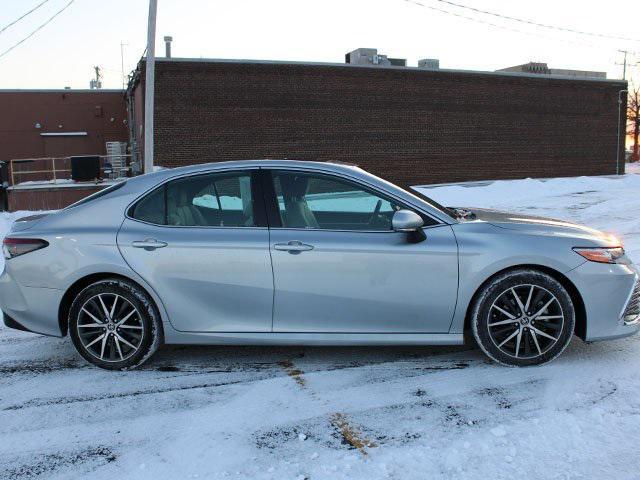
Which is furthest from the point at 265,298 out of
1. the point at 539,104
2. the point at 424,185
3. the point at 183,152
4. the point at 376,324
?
the point at 539,104

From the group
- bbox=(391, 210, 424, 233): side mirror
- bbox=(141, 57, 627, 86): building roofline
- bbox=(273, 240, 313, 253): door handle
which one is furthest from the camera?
bbox=(141, 57, 627, 86): building roofline

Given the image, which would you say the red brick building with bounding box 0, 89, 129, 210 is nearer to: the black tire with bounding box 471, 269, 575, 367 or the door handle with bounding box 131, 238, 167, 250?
the door handle with bounding box 131, 238, 167, 250

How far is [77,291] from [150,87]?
1179 centimetres

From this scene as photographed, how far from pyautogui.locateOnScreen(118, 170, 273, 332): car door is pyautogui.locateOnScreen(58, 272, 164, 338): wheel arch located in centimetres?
11

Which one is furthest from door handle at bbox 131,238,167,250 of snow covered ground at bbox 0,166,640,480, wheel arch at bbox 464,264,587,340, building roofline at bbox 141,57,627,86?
building roofline at bbox 141,57,627,86

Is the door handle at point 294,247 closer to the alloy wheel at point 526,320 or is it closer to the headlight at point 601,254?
the alloy wheel at point 526,320

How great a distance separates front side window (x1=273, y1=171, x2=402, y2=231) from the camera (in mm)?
4656

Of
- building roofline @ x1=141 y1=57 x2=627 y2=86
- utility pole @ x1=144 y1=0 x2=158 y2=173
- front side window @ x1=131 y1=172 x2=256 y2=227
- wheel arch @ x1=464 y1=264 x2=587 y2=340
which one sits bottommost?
wheel arch @ x1=464 y1=264 x2=587 y2=340

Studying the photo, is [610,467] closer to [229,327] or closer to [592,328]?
[592,328]

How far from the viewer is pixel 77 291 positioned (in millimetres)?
4820

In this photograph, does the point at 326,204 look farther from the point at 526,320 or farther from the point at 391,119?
the point at 391,119

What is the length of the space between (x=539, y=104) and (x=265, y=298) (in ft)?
109

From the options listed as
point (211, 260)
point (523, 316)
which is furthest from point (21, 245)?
point (523, 316)

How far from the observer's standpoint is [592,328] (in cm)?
453
